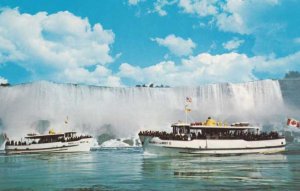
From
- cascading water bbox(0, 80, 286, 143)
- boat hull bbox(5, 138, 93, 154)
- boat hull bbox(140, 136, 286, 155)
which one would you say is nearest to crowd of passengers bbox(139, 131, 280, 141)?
boat hull bbox(140, 136, 286, 155)

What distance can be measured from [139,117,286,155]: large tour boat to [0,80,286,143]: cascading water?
47592mm

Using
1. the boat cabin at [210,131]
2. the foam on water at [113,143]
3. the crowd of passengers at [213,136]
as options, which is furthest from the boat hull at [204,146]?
the foam on water at [113,143]

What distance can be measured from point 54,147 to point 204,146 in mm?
24048

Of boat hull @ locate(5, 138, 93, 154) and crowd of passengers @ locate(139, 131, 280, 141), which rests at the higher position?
crowd of passengers @ locate(139, 131, 280, 141)

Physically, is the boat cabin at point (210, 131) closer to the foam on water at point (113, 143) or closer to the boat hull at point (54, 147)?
the boat hull at point (54, 147)

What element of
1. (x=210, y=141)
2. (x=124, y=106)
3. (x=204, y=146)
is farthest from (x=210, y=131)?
(x=124, y=106)

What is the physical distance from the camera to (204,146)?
47.2 meters

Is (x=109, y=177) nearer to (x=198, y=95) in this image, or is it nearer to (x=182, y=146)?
(x=182, y=146)

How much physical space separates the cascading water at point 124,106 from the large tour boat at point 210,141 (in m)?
47.6

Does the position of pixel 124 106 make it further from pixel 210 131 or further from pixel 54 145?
pixel 210 131

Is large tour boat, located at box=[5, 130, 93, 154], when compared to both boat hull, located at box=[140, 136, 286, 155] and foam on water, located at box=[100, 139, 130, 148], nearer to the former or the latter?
boat hull, located at box=[140, 136, 286, 155]

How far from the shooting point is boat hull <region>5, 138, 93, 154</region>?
2506 inches

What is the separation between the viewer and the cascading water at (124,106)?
307 ft

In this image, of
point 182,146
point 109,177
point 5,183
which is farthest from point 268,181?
point 182,146
